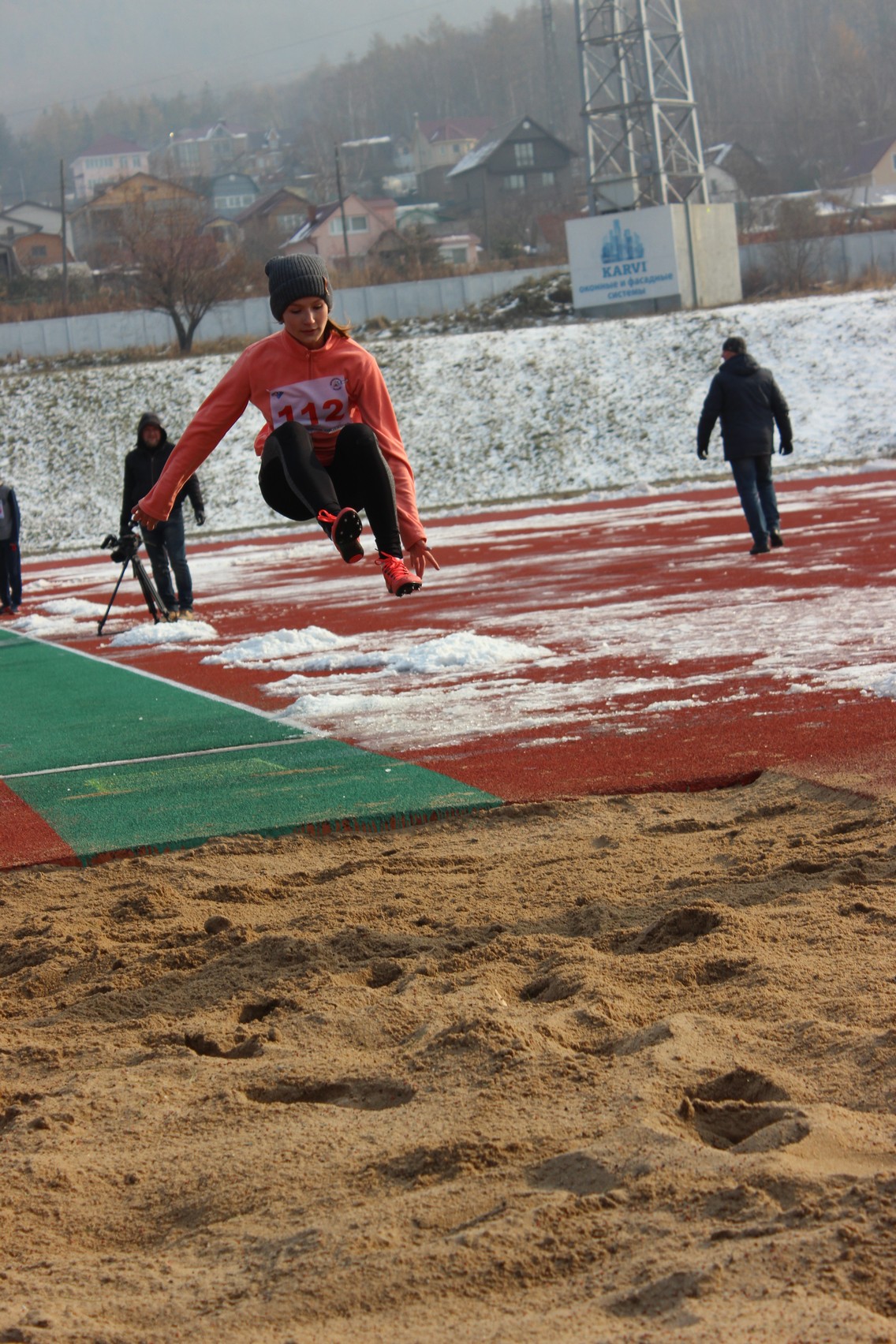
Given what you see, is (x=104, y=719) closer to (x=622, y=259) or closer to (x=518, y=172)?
(x=622, y=259)

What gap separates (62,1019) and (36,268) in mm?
86671

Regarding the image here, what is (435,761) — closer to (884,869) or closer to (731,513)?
(884,869)

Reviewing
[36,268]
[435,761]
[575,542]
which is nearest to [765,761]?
[435,761]

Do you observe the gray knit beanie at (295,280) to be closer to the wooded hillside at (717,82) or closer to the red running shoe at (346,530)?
the red running shoe at (346,530)

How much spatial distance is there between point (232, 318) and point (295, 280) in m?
48.4

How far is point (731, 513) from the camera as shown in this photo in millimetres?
21766

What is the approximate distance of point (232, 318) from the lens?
5216cm

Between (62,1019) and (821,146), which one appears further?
(821,146)

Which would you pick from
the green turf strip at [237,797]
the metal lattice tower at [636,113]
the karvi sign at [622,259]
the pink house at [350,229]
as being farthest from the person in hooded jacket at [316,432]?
the pink house at [350,229]

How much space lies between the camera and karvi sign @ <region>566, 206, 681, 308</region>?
4188cm

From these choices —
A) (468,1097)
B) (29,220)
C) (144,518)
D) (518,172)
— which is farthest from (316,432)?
(29,220)

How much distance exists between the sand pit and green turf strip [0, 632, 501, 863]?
2.67 ft

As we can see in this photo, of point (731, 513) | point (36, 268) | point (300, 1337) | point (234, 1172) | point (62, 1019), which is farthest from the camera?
point (36, 268)

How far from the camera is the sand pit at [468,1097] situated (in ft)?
8.38
